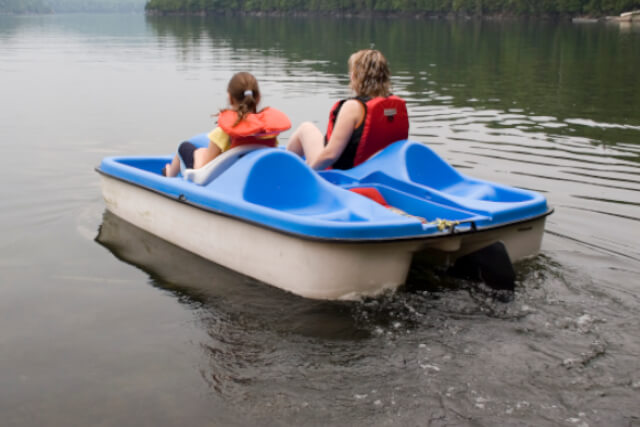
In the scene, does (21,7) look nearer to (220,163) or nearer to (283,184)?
(220,163)

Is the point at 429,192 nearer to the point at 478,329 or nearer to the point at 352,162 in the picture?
the point at 352,162

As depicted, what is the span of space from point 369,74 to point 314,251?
6.27 feet

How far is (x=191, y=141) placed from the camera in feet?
21.2

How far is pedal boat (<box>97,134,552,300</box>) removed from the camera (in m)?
4.57

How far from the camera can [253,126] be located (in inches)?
215

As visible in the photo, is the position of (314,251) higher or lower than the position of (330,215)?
lower

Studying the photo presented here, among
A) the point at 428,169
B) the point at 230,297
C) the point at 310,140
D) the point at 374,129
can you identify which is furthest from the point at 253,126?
the point at 428,169

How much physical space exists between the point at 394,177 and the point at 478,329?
165cm

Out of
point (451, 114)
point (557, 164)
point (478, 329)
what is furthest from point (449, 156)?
point (478, 329)

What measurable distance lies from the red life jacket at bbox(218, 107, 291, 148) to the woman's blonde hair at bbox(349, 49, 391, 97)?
0.75 metres

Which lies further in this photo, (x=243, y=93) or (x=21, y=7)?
(x=21, y=7)

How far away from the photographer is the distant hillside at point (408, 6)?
65312mm

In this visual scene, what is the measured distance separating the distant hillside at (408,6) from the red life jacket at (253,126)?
206 ft

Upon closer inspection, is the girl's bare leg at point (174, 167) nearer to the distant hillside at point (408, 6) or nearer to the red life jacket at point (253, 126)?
the red life jacket at point (253, 126)
